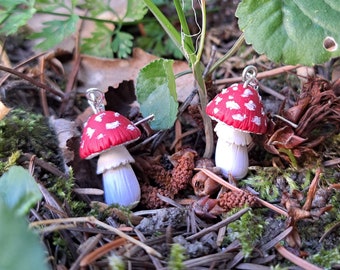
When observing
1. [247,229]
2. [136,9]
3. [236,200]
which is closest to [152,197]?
[236,200]

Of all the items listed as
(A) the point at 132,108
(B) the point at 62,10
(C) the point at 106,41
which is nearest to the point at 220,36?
(C) the point at 106,41

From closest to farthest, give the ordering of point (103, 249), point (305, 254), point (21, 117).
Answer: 1. point (103, 249)
2. point (305, 254)
3. point (21, 117)

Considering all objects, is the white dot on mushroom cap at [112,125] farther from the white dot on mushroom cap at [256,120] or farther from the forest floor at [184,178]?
the white dot on mushroom cap at [256,120]

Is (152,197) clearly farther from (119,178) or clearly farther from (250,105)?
(250,105)

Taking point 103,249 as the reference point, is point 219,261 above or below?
below

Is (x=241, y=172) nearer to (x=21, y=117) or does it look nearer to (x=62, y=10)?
(x=21, y=117)

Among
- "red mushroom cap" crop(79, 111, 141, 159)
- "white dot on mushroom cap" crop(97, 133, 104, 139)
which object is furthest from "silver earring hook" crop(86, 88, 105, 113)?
"white dot on mushroom cap" crop(97, 133, 104, 139)
